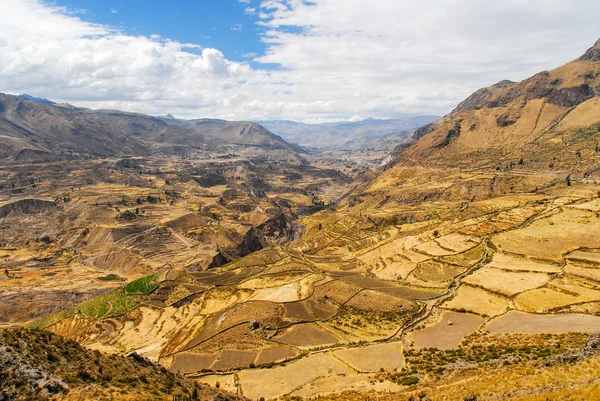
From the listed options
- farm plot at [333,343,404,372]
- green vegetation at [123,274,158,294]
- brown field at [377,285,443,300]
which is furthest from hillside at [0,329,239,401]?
green vegetation at [123,274,158,294]

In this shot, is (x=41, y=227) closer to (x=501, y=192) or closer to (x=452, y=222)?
(x=452, y=222)

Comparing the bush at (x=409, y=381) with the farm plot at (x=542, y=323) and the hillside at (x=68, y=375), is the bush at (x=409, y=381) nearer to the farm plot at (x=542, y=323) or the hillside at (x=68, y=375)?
the farm plot at (x=542, y=323)

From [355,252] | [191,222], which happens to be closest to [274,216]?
[191,222]

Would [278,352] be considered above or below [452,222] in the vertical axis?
below

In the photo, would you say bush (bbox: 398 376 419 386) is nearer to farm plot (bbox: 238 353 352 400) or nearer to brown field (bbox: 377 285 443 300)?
farm plot (bbox: 238 353 352 400)

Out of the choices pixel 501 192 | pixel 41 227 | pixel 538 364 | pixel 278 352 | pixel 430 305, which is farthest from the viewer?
pixel 41 227

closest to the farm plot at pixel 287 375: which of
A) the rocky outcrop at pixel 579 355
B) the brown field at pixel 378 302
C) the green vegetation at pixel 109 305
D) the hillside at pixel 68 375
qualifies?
the hillside at pixel 68 375

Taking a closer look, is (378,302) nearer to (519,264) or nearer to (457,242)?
(519,264)
